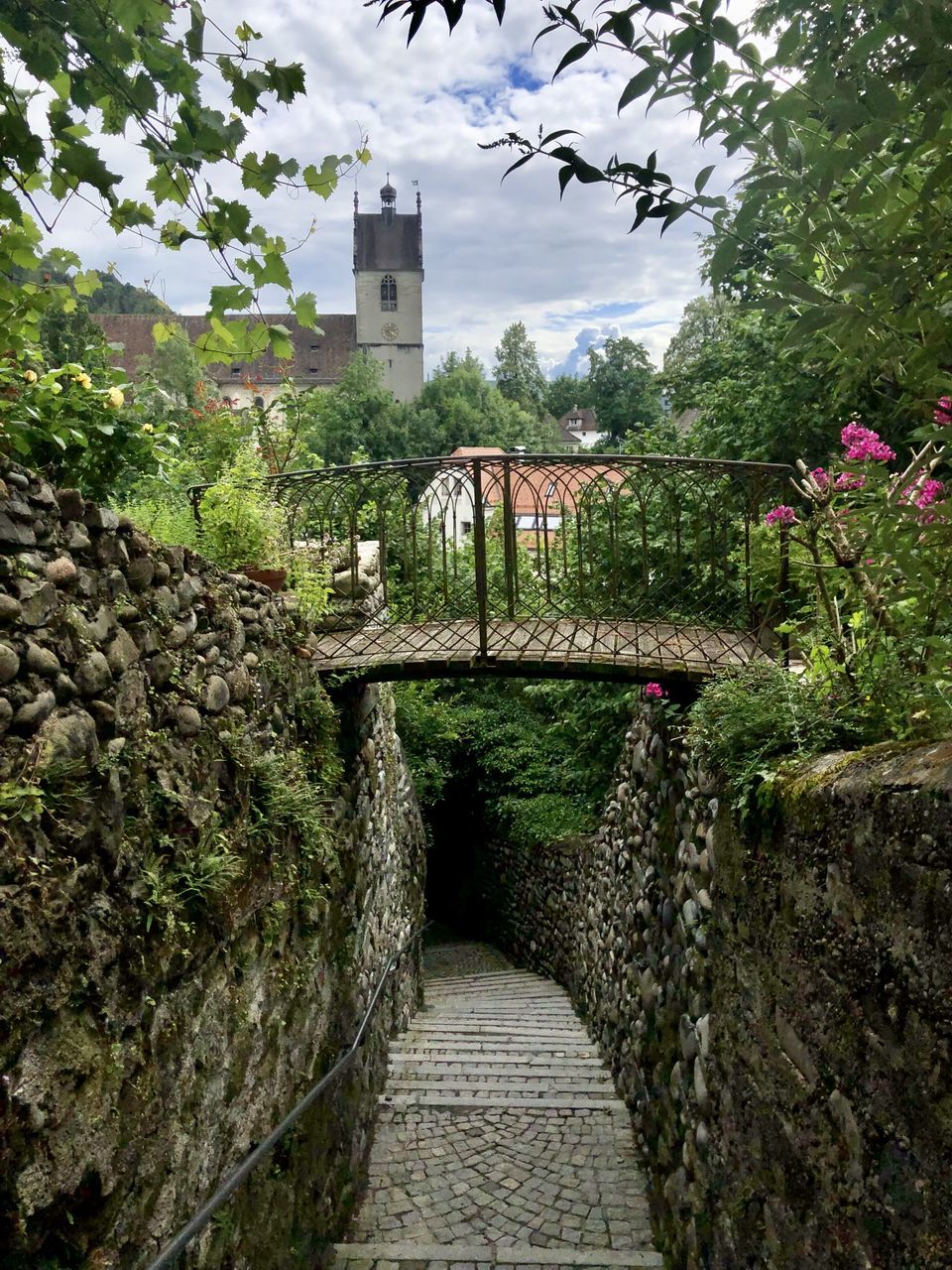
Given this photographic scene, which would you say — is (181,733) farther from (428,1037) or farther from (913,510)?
(428,1037)

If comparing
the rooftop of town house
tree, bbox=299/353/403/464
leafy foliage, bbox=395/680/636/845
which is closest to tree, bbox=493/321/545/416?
the rooftop of town house

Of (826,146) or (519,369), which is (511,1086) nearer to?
(826,146)

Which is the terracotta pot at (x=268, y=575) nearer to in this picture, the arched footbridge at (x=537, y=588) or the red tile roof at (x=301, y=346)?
the arched footbridge at (x=537, y=588)

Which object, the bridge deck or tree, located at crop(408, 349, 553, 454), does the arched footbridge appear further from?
tree, located at crop(408, 349, 553, 454)

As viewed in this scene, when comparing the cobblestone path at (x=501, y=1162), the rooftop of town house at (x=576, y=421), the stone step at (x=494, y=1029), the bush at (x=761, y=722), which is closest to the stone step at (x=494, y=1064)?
the cobblestone path at (x=501, y=1162)

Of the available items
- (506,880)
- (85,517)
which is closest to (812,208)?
(85,517)

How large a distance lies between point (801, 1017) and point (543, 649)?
237 centimetres

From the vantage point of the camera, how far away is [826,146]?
1.24m

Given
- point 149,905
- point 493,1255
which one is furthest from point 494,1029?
point 149,905

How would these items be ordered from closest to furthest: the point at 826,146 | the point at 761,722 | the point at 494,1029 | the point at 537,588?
the point at 826,146, the point at 761,722, the point at 537,588, the point at 494,1029

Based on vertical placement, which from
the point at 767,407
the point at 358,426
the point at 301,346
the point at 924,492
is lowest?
the point at 924,492

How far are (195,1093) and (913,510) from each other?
2.61m

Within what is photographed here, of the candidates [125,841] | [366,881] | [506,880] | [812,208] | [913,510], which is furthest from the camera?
[506,880]

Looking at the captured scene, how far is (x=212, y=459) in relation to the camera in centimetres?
698
